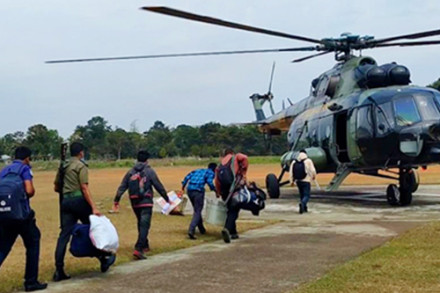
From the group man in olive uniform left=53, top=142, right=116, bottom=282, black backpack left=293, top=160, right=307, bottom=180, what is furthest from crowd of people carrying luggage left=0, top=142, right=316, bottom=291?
black backpack left=293, top=160, right=307, bottom=180

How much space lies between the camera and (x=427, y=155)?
1412 cm

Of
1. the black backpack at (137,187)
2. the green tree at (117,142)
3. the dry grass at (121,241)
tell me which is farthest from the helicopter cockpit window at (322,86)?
the green tree at (117,142)

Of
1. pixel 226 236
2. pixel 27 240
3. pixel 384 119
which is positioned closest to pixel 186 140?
pixel 384 119

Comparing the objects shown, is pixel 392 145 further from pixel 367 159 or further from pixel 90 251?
pixel 90 251

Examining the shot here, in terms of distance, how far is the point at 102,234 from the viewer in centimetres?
688

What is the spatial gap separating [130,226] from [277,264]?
18.4ft

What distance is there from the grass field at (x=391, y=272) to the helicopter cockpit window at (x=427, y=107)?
20.1 ft

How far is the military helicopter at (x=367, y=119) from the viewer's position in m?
14.1

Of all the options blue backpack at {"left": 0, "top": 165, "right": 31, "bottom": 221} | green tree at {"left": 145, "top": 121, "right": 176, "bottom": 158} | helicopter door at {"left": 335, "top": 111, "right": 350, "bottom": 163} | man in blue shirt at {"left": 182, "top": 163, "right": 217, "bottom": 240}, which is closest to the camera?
blue backpack at {"left": 0, "top": 165, "right": 31, "bottom": 221}

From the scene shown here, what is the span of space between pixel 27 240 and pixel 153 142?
115 metres

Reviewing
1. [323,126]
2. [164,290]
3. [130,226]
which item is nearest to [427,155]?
[323,126]

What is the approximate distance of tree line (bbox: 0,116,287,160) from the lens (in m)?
105

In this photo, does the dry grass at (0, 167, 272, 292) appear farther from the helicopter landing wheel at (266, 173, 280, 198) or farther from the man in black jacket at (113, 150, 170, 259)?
the helicopter landing wheel at (266, 173, 280, 198)

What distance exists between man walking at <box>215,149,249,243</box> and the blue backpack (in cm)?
398
